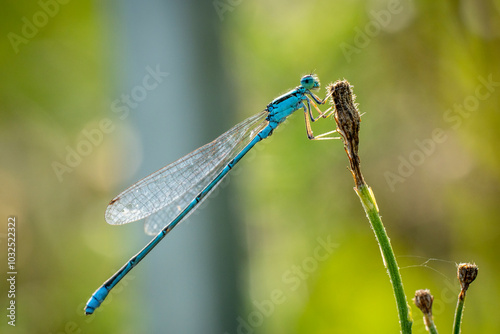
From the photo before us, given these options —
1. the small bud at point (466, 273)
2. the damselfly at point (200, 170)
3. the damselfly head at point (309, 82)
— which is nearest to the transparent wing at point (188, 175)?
the damselfly at point (200, 170)

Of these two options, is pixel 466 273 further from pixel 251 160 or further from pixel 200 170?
pixel 251 160

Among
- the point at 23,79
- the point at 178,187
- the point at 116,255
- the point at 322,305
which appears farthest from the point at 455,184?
the point at 23,79

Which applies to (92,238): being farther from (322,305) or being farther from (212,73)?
(322,305)

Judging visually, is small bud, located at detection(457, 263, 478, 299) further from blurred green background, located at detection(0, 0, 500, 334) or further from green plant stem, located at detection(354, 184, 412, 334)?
blurred green background, located at detection(0, 0, 500, 334)

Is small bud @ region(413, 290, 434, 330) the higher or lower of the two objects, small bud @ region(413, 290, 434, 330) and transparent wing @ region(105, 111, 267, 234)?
the lower

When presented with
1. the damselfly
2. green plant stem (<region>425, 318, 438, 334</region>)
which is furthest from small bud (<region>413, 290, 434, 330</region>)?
the damselfly

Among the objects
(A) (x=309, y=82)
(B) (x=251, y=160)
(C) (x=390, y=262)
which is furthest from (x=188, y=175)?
(C) (x=390, y=262)
